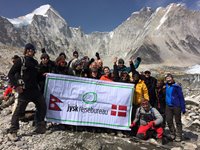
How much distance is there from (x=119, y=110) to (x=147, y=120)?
A: 0.86 meters

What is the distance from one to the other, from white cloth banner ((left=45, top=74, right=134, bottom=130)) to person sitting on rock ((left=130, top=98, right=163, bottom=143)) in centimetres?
40

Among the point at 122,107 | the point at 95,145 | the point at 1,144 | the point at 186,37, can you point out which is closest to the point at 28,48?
the point at 1,144

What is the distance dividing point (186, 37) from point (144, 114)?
578 ft

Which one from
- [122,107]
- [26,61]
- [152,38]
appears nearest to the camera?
[26,61]

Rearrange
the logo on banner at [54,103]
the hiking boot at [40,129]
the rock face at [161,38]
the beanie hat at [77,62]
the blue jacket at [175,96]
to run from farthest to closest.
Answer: the rock face at [161,38], the blue jacket at [175,96], the beanie hat at [77,62], the logo on banner at [54,103], the hiking boot at [40,129]

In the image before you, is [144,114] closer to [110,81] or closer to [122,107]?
[122,107]

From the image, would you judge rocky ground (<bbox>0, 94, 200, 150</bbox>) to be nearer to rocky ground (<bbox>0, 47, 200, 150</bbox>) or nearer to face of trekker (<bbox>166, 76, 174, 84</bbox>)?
rocky ground (<bbox>0, 47, 200, 150</bbox>)

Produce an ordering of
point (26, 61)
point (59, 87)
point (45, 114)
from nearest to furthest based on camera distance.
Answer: point (26, 61), point (45, 114), point (59, 87)

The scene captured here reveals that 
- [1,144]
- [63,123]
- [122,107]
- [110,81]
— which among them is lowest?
[1,144]

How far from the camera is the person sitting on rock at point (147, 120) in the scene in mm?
8086

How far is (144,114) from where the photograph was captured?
27.1ft

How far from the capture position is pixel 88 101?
27.1ft

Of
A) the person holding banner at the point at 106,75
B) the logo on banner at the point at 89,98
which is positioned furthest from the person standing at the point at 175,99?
the logo on banner at the point at 89,98

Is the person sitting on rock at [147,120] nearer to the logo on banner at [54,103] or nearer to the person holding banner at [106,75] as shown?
the person holding banner at [106,75]
